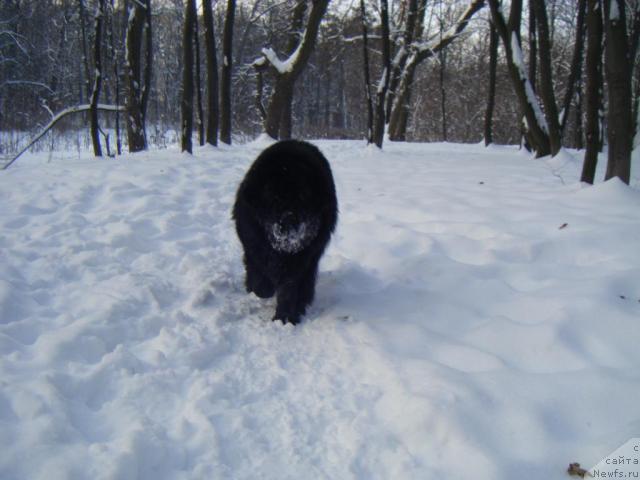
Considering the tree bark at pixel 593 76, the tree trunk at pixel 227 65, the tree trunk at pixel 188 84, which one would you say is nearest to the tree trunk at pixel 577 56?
the tree bark at pixel 593 76

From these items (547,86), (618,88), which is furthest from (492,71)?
(618,88)

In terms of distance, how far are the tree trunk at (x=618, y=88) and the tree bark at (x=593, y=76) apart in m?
0.31

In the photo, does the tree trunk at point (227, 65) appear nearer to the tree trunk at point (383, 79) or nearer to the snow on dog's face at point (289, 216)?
the tree trunk at point (383, 79)

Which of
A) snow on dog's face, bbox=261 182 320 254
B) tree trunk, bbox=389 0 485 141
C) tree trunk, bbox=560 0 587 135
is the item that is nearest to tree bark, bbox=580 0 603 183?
tree trunk, bbox=560 0 587 135

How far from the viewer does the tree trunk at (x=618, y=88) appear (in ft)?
13.7

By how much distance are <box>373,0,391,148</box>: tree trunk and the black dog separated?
8225 millimetres

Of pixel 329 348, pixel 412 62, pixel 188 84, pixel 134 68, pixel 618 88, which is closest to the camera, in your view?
pixel 329 348

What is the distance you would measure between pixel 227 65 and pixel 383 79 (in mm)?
4014

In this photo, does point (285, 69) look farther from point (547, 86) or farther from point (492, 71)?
point (547, 86)

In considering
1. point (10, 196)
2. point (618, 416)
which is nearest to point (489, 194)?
point (618, 416)

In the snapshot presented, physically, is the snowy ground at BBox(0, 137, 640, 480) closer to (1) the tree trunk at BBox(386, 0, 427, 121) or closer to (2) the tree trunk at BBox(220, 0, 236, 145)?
(2) the tree trunk at BBox(220, 0, 236, 145)

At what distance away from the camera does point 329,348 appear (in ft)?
7.95

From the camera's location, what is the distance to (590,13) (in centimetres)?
466

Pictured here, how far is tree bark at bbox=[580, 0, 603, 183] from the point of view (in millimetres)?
4629
